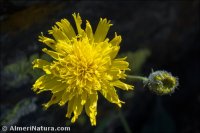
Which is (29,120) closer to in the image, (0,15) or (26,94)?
(26,94)

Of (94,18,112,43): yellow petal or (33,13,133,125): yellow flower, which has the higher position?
(94,18,112,43): yellow petal

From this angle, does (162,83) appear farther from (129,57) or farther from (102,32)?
(129,57)

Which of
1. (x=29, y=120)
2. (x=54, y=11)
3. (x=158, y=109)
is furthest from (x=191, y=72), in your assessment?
(x=29, y=120)

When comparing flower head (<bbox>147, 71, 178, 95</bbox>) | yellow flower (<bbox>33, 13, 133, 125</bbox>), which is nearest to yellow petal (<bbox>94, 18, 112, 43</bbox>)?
yellow flower (<bbox>33, 13, 133, 125</bbox>)

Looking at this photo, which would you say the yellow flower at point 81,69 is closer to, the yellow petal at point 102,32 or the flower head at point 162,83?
the yellow petal at point 102,32

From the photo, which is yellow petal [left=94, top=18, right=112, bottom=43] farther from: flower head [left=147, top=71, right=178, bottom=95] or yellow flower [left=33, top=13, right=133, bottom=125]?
flower head [left=147, top=71, right=178, bottom=95]
